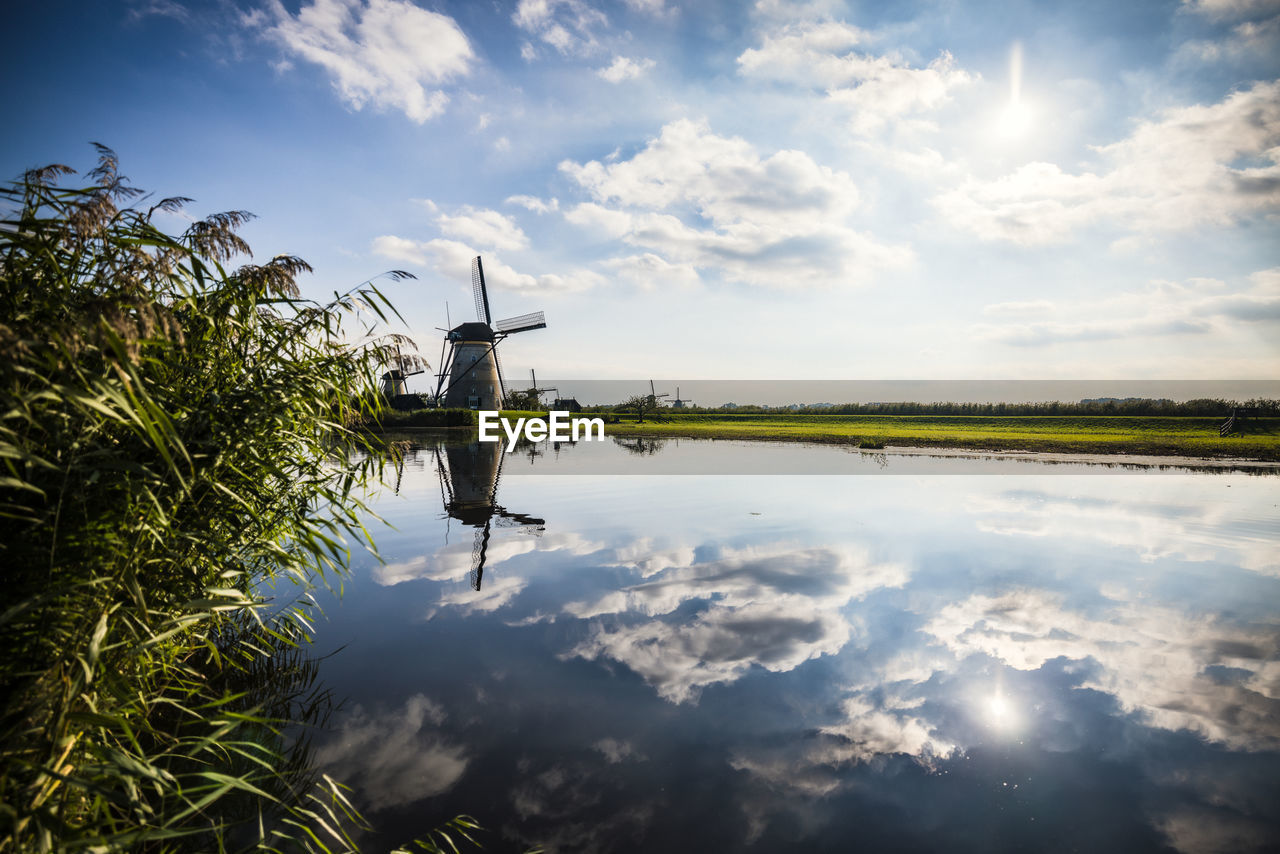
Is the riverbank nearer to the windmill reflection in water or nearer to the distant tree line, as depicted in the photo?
the distant tree line

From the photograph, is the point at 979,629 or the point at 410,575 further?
the point at 410,575

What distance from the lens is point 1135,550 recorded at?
10.6 m

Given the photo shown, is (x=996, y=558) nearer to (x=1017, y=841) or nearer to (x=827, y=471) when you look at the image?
(x=1017, y=841)

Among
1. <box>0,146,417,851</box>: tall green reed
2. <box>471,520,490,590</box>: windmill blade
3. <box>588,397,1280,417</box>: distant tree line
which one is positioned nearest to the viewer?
<box>0,146,417,851</box>: tall green reed

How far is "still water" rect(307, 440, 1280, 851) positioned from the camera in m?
3.84

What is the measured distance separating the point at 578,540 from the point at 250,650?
620 centimetres

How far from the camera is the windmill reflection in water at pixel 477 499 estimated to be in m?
11.5

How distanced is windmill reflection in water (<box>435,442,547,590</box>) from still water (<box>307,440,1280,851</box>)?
290 millimetres

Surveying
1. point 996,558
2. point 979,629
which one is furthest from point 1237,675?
point 996,558

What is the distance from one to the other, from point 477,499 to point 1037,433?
44.1 meters

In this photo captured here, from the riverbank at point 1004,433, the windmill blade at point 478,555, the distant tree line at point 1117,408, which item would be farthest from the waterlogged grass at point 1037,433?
the windmill blade at point 478,555

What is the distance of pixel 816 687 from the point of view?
5578 mm

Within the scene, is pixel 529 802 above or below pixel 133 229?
below

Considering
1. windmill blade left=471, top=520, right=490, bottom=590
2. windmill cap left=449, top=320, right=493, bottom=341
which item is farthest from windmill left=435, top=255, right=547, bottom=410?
windmill blade left=471, top=520, right=490, bottom=590
